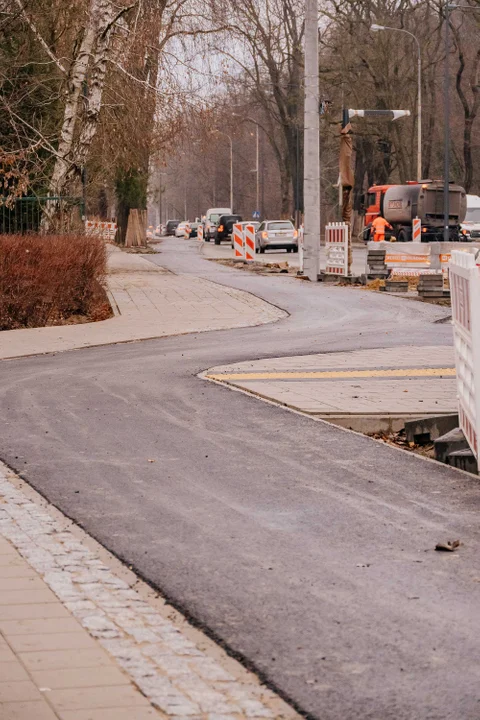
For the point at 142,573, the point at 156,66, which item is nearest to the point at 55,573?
the point at 142,573

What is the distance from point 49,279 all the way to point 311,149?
12.9 metres

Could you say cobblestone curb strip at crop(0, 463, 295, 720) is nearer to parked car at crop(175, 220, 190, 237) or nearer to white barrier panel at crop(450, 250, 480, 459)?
white barrier panel at crop(450, 250, 480, 459)

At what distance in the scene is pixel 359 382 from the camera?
1311cm

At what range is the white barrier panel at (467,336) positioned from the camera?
7.81 meters

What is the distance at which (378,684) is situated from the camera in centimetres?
449

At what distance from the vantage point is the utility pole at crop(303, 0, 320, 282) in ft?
103

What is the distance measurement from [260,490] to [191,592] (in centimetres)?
236

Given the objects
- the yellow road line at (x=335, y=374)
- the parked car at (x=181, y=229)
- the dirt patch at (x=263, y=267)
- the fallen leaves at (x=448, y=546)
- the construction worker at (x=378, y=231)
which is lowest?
the yellow road line at (x=335, y=374)

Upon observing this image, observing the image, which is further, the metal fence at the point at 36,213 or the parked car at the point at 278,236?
the parked car at the point at 278,236

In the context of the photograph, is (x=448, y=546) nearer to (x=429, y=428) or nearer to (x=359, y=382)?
(x=429, y=428)

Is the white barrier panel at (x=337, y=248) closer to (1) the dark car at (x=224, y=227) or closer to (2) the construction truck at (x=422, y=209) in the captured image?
(2) the construction truck at (x=422, y=209)

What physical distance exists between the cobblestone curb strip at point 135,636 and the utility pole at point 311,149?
24642 millimetres

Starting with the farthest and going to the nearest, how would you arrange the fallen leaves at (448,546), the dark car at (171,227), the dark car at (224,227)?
1. the dark car at (171,227)
2. the dark car at (224,227)
3. the fallen leaves at (448,546)

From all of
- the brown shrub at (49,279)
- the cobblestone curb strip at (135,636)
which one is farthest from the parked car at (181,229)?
the cobblestone curb strip at (135,636)
